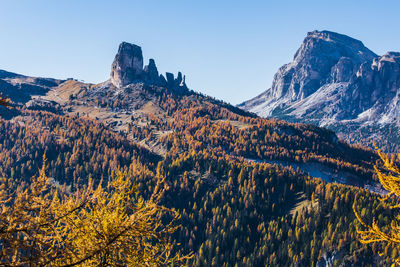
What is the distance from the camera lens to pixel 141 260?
570 inches

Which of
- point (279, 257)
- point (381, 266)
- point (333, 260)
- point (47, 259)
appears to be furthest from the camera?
point (279, 257)

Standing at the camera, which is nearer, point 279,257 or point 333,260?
point 333,260

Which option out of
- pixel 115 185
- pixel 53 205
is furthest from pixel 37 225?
pixel 115 185

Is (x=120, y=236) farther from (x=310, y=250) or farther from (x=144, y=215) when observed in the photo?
(x=310, y=250)

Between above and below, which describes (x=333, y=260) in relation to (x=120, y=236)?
below

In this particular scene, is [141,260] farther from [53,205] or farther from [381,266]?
[381,266]

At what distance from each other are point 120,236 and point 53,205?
2786mm


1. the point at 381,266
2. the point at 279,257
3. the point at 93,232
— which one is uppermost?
the point at 93,232

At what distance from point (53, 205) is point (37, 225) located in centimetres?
229

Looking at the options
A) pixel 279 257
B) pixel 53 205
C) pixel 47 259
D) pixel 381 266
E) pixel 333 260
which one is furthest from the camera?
pixel 279 257

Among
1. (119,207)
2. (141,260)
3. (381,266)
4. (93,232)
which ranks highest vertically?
(119,207)

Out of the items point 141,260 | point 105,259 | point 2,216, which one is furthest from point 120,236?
point 2,216

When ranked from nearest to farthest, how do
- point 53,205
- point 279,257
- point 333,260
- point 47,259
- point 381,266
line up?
point 47,259
point 53,205
point 381,266
point 333,260
point 279,257

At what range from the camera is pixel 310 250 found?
19750cm
